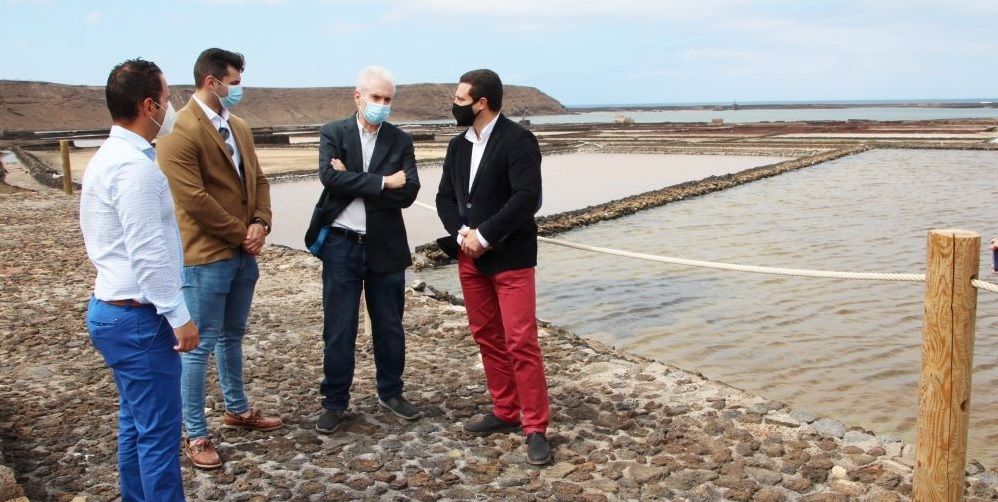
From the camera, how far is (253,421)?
164 inches

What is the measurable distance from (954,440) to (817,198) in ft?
45.5

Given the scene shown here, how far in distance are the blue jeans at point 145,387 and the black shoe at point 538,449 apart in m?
1.53

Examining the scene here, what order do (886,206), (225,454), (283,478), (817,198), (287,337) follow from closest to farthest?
(283,478) → (225,454) → (287,337) → (886,206) → (817,198)

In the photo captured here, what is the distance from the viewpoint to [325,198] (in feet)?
13.3

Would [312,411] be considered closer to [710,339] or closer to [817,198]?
[710,339]

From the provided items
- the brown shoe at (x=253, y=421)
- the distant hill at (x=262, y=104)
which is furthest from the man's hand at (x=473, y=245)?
the distant hill at (x=262, y=104)

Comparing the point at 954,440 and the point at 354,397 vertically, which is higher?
the point at 954,440

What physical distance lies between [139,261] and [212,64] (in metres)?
1.34

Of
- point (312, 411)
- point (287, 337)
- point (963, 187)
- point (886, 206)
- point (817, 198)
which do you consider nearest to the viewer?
point (312, 411)

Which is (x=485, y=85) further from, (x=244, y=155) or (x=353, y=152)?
A: (x=244, y=155)

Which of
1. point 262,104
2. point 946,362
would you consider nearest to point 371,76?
point 946,362

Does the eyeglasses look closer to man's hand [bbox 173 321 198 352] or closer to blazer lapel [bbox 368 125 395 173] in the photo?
blazer lapel [bbox 368 125 395 173]

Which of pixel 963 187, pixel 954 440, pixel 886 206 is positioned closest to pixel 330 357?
pixel 954 440

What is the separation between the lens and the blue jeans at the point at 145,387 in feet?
8.83
